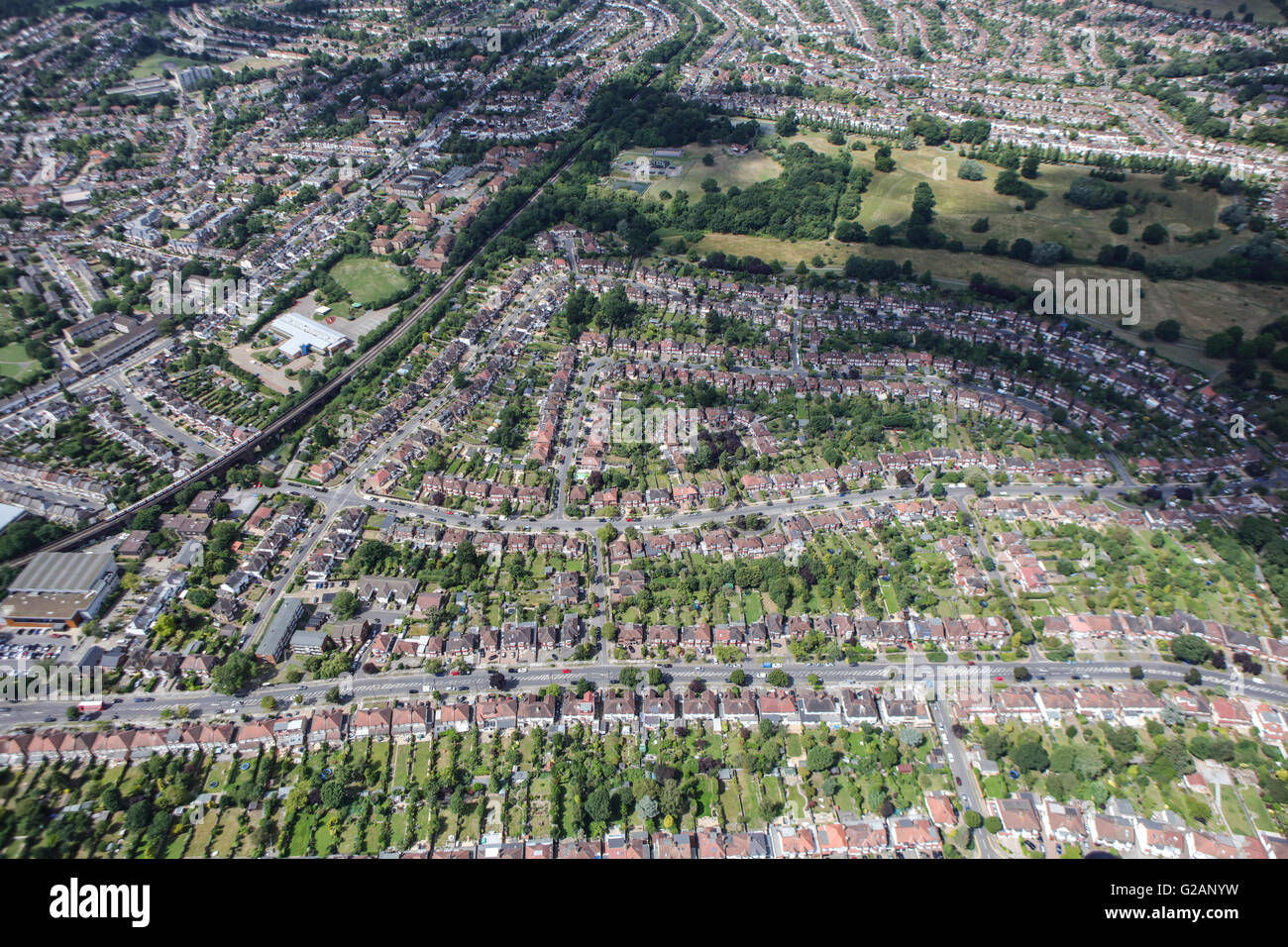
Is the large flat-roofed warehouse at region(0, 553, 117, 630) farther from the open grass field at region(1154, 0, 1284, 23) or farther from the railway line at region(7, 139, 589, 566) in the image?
the open grass field at region(1154, 0, 1284, 23)

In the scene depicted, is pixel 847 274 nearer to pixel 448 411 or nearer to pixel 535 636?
pixel 448 411

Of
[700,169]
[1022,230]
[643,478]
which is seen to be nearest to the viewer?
[643,478]

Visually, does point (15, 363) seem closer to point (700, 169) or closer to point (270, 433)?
point (270, 433)

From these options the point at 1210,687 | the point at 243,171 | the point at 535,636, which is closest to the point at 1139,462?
the point at 1210,687
